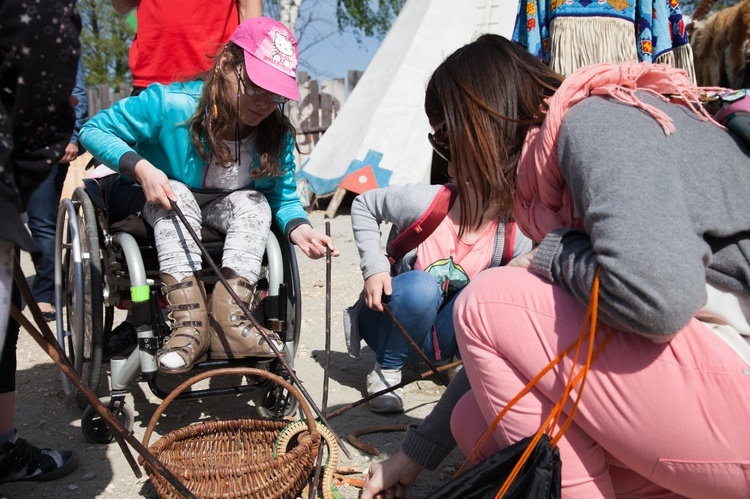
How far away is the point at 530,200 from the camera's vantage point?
156 centimetres

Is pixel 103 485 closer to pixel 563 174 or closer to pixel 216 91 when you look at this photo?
pixel 216 91

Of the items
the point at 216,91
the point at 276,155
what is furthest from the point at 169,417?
the point at 216,91

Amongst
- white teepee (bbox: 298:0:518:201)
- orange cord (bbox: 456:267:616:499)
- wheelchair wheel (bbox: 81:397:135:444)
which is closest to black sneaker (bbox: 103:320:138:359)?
wheelchair wheel (bbox: 81:397:135:444)

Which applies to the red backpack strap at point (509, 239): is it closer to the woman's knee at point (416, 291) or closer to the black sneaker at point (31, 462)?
the woman's knee at point (416, 291)

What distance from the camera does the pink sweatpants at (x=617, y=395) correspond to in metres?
1.23

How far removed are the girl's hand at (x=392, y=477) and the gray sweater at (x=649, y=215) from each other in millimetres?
658

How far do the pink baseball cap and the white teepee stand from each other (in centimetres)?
385

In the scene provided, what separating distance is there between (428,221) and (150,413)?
1253mm

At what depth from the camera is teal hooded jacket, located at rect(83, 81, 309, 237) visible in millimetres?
2262

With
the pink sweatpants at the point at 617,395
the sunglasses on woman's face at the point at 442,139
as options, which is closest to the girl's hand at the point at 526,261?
the pink sweatpants at the point at 617,395

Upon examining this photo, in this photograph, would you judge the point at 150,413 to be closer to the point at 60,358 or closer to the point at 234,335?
the point at 234,335

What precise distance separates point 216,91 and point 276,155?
1.00ft

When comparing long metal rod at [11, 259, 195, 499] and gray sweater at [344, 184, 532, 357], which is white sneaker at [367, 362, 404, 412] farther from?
long metal rod at [11, 259, 195, 499]

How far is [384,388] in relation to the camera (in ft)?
8.40
